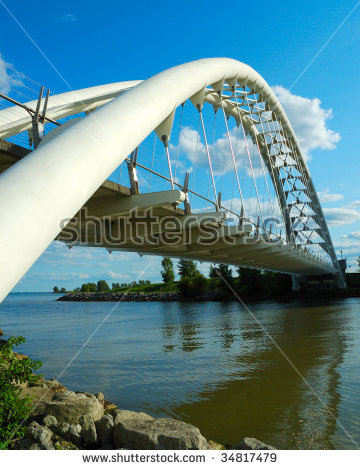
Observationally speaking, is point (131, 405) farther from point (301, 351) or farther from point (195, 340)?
point (195, 340)

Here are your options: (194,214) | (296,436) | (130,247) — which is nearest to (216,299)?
(130,247)

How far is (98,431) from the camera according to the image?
20.0ft

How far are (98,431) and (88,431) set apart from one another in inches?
7.7

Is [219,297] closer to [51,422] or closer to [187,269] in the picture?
[187,269]

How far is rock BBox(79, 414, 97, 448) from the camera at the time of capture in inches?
231

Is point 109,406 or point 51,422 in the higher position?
point 51,422

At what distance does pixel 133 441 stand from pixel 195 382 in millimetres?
4832

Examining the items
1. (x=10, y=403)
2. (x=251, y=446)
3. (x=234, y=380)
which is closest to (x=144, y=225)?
(x=234, y=380)

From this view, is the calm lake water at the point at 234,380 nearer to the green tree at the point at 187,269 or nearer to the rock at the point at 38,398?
the rock at the point at 38,398

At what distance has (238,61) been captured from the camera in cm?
1897

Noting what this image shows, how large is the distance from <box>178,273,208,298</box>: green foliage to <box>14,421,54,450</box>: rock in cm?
7318

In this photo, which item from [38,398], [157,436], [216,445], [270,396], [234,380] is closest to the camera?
[157,436]

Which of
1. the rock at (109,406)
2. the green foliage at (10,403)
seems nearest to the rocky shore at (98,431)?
the green foliage at (10,403)

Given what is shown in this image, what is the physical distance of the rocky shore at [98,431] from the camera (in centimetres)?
520
